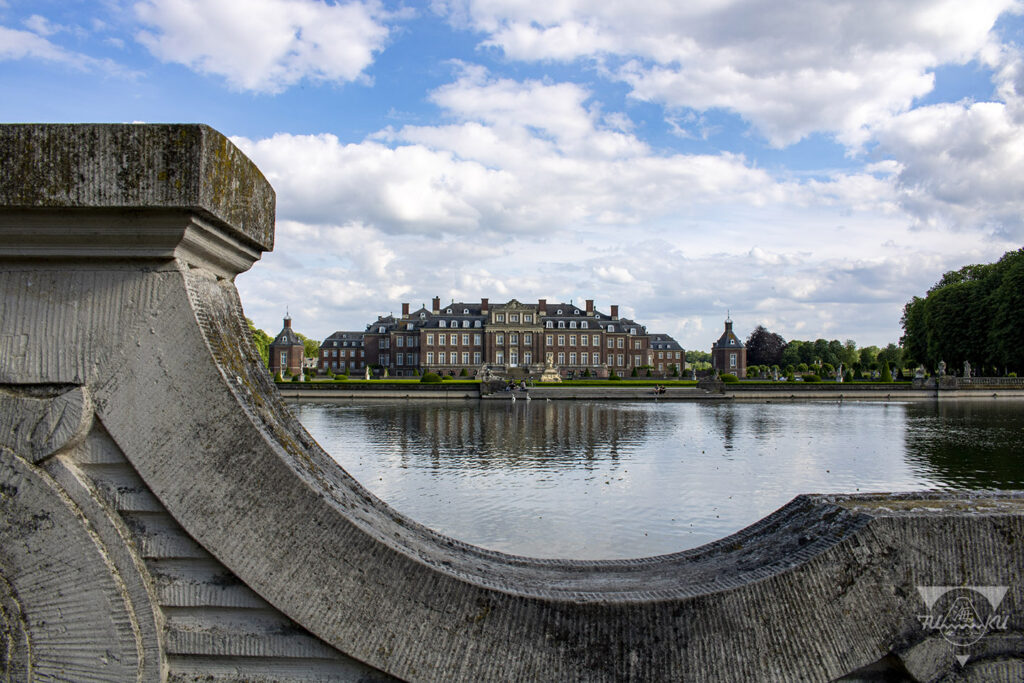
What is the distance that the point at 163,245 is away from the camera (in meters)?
1.64

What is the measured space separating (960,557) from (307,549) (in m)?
1.56

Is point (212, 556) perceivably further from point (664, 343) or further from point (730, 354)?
point (664, 343)

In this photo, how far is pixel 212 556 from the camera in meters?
1.58

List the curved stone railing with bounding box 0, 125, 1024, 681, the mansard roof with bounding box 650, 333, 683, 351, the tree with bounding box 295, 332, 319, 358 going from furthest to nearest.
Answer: the tree with bounding box 295, 332, 319, 358
the mansard roof with bounding box 650, 333, 683, 351
the curved stone railing with bounding box 0, 125, 1024, 681

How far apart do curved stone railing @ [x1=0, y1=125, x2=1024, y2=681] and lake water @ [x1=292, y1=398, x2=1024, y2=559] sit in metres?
6.09

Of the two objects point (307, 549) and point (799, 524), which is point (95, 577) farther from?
point (799, 524)

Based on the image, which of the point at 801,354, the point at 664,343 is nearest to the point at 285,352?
the point at 664,343

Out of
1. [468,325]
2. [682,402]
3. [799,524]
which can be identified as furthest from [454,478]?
[468,325]

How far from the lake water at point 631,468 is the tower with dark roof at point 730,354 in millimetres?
58171

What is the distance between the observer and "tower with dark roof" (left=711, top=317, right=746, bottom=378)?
276 ft

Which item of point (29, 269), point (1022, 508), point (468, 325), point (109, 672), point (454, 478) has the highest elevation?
point (468, 325)
